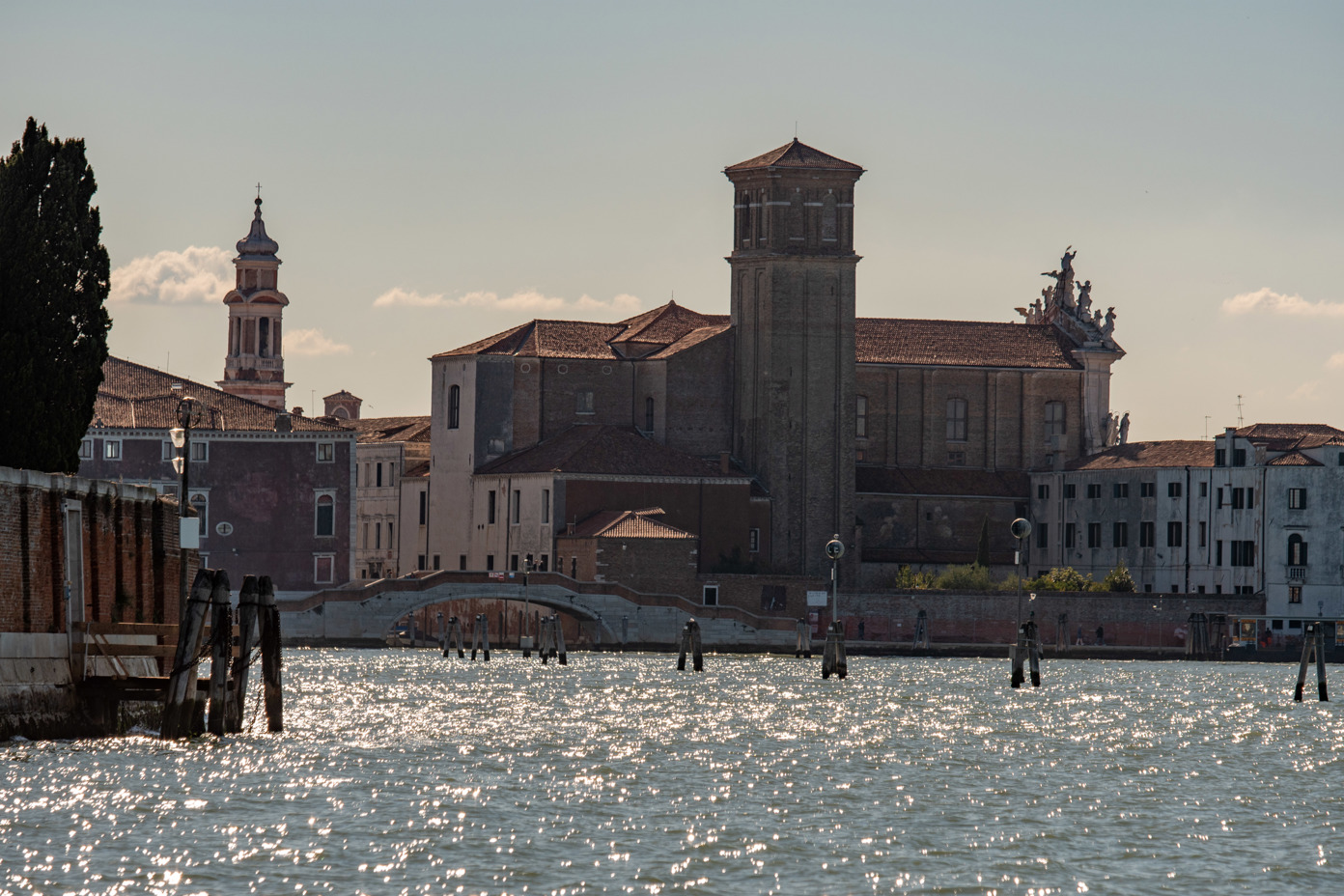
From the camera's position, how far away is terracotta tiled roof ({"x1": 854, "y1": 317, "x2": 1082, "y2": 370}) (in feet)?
287

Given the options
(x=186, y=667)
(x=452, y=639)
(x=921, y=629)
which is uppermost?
(x=186, y=667)

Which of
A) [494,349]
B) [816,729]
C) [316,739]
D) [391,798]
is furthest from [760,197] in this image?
[391,798]

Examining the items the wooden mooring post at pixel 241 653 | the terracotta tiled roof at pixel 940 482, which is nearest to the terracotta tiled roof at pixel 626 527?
the terracotta tiled roof at pixel 940 482

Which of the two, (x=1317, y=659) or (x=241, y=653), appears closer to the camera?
(x=241, y=653)

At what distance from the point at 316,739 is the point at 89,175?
9973mm

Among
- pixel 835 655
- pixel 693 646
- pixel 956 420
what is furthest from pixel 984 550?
pixel 835 655

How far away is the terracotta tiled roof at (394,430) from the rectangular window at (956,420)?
19.2 metres

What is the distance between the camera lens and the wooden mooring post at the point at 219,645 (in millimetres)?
28219

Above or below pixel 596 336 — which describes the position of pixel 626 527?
below

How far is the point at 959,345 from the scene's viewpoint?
8881cm

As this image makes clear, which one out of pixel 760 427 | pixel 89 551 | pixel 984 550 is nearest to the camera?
pixel 89 551

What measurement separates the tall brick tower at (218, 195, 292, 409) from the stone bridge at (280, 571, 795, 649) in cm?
2867

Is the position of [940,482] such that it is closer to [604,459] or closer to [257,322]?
[604,459]

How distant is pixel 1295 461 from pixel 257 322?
44.1 metres
